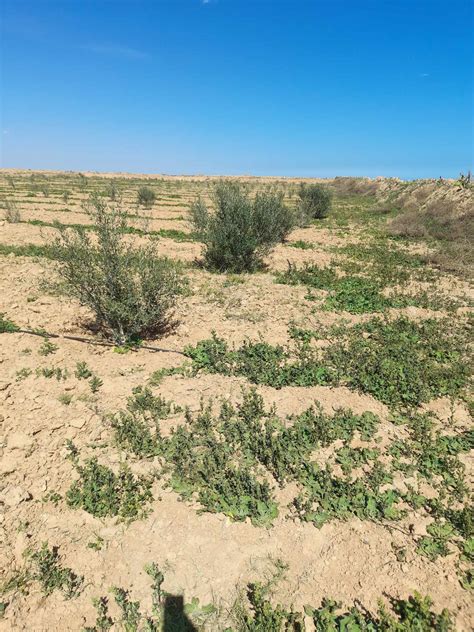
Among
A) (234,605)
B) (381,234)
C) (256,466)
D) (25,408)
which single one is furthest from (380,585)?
(381,234)

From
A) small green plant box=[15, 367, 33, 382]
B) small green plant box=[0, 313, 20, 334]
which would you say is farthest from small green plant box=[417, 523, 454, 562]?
small green plant box=[0, 313, 20, 334]

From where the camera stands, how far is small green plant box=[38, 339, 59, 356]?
5.67m

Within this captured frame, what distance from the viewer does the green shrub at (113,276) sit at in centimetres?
575

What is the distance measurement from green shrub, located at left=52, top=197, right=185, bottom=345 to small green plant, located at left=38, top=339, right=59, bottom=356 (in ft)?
2.85

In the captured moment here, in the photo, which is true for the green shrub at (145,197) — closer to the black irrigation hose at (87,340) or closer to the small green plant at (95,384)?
the black irrigation hose at (87,340)

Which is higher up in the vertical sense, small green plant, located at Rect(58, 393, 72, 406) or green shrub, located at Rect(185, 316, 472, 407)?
green shrub, located at Rect(185, 316, 472, 407)

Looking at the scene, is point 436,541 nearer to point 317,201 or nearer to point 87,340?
point 87,340

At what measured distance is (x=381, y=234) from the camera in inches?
693

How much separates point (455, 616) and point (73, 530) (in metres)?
3.14

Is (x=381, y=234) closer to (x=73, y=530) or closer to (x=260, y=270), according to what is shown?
(x=260, y=270)

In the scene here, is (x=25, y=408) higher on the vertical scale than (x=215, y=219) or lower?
lower

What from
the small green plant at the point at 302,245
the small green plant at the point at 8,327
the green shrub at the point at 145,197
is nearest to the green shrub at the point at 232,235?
the small green plant at the point at 302,245

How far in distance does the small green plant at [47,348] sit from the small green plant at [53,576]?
3.34 meters

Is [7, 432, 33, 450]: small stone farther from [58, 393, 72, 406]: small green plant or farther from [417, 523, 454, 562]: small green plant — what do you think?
[417, 523, 454, 562]: small green plant
